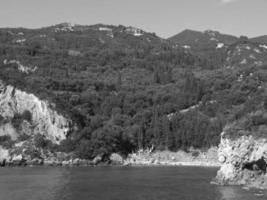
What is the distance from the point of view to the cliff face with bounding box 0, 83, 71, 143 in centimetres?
13164

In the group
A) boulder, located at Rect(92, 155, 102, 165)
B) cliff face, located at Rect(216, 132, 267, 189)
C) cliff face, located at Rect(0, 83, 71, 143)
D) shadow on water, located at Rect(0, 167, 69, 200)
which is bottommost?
shadow on water, located at Rect(0, 167, 69, 200)

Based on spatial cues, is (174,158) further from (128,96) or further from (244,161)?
(244,161)

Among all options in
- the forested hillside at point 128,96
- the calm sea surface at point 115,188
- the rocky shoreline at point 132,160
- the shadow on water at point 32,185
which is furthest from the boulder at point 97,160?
the calm sea surface at point 115,188

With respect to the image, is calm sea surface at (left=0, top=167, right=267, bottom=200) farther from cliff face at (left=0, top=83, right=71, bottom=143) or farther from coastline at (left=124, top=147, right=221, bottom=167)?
cliff face at (left=0, top=83, right=71, bottom=143)

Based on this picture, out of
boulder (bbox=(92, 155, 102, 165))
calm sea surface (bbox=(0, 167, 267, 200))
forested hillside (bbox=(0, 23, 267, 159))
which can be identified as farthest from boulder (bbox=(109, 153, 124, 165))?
calm sea surface (bbox=(0, 167, 267, 200))

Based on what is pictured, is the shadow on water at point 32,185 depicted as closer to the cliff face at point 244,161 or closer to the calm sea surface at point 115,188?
the calm sea surface at point 115,188

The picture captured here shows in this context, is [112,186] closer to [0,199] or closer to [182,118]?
[0,199]

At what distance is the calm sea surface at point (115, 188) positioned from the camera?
58.0m

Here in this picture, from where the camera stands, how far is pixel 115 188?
217 ft

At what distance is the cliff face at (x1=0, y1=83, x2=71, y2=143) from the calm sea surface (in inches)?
1766

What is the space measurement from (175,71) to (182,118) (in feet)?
183

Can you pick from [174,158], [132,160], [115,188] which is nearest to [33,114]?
[132,160]

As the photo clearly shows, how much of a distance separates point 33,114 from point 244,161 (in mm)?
83491

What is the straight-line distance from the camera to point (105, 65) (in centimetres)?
19100
